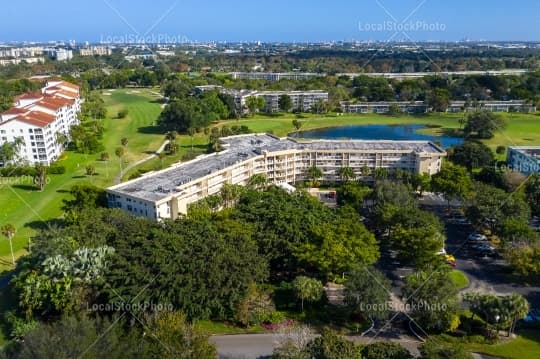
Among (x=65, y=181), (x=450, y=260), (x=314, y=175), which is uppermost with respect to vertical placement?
(x=314, y=175)

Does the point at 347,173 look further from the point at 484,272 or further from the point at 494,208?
the point at 484,272

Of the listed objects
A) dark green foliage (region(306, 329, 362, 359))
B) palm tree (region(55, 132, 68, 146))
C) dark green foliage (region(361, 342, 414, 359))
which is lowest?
dark green foliage (region(361, 342, 414, 359))

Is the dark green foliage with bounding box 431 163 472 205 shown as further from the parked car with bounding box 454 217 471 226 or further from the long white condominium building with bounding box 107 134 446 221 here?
the long white condominium building with bounding box 107 134 446 221

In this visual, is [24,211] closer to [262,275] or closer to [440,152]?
[262,275]

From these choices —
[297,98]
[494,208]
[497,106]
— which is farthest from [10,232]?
[497,106]

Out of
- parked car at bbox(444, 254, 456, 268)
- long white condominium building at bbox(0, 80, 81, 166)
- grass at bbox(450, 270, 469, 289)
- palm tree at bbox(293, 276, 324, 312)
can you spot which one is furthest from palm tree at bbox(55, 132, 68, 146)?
grass at bbox(450, 270, 469, 289)
